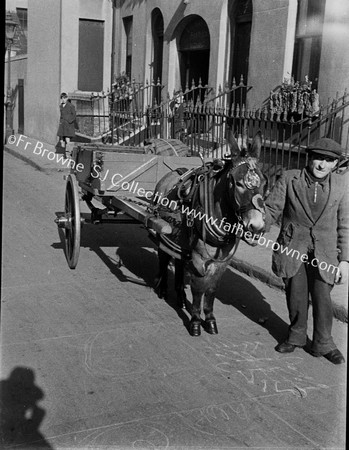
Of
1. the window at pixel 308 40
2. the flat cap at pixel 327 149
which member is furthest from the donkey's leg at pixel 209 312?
the window at pixel 308 40

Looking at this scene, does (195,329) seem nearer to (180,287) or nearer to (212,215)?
(180,287)

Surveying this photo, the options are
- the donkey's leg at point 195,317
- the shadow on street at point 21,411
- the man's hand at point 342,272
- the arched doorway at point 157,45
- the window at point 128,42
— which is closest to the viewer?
the shadow on street at point 21,411

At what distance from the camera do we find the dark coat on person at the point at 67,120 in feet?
61.6

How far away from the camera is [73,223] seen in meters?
6.84

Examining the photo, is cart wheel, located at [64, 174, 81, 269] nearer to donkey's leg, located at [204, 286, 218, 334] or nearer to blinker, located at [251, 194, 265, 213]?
donkey's leg, located at [204, 286, 218, 334]

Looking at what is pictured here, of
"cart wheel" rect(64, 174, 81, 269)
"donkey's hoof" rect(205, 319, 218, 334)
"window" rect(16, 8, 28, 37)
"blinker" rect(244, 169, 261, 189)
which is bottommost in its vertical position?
"donkey's hoof" rect(205, 319, 218, 334)

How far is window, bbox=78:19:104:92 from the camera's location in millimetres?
21094

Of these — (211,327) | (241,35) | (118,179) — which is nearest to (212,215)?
(211,327)

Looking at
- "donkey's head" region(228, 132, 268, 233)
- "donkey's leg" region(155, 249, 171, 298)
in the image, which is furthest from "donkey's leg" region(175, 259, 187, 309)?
"donkey's head" region(228, 132, 268, 233)

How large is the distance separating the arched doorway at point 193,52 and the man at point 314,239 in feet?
36.9

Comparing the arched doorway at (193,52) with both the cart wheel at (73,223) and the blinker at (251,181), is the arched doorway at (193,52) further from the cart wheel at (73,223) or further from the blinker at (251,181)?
the blinker at (251,181)

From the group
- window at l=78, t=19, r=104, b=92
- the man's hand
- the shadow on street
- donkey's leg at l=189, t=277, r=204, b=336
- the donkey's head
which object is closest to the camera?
the shadow on street

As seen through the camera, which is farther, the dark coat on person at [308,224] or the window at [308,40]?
the window at [308,40]

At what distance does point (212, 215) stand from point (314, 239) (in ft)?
2.95
